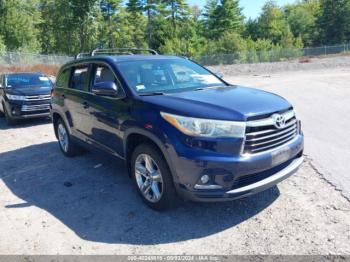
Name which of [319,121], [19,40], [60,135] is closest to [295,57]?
[19,40]

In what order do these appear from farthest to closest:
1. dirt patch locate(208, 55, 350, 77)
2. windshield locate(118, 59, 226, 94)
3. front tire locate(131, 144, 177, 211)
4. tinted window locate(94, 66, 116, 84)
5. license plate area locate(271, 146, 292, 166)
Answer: dirt patch locate(208, 55, 350, 77) → tinted window locate(94, 66, 116, 84) → windshield locate(118, 59, 226, 94) → front tire locate(131, 144, 177, 211) → license plate area locate(271, 146, 292, 166)

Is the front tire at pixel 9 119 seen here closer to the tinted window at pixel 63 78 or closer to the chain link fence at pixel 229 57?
the tinted window at pixel 63 78

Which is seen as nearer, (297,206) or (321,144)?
(297,206)

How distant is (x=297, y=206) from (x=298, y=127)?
100 centimetres

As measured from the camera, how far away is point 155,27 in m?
58.7

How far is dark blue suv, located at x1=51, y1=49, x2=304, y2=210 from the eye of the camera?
349 centimetres

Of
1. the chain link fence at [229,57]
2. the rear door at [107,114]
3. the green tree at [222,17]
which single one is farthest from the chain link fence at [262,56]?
the rear door at [107,114]

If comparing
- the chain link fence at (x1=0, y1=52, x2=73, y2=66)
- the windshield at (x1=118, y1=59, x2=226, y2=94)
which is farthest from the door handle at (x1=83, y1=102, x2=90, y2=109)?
the chain link fence at (x1=0, y1=52, x2=73, y2=66)

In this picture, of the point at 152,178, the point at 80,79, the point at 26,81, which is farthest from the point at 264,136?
the point at 26,81

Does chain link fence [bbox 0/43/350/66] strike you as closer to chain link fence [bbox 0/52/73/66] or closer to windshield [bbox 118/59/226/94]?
chain link fence [bbox 0/52/73/66]

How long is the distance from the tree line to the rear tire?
149 feet

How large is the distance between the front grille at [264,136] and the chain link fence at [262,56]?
138 ft

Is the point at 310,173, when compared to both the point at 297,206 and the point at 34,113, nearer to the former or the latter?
the point at 297,206

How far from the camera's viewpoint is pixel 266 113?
369 cm
